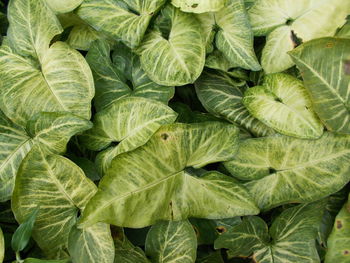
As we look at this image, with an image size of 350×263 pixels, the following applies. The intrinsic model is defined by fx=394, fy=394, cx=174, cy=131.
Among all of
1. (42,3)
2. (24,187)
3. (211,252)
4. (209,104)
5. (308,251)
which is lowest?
(211,252)

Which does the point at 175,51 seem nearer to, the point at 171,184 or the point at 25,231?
the point at 171,184

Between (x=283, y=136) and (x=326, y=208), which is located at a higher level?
(x=283, y=136)

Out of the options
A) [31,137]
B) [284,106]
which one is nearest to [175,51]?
[284,106]

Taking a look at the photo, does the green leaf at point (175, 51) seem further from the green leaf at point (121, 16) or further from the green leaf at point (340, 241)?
the green leaf at point (340, 241)

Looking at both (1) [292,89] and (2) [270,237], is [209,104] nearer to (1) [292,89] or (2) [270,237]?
(1) [292,89]

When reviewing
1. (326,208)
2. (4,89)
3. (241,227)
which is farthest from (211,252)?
(4,89)

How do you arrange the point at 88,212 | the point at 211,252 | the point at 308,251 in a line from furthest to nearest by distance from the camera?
the point at 211,252
the point at 308,251
the point at 88,212

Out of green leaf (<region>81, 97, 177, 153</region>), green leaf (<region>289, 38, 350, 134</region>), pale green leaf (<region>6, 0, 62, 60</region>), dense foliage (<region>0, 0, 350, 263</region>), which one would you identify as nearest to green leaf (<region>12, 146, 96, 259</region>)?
dense foliage (<region>0, 0, 350, 263</region>)
